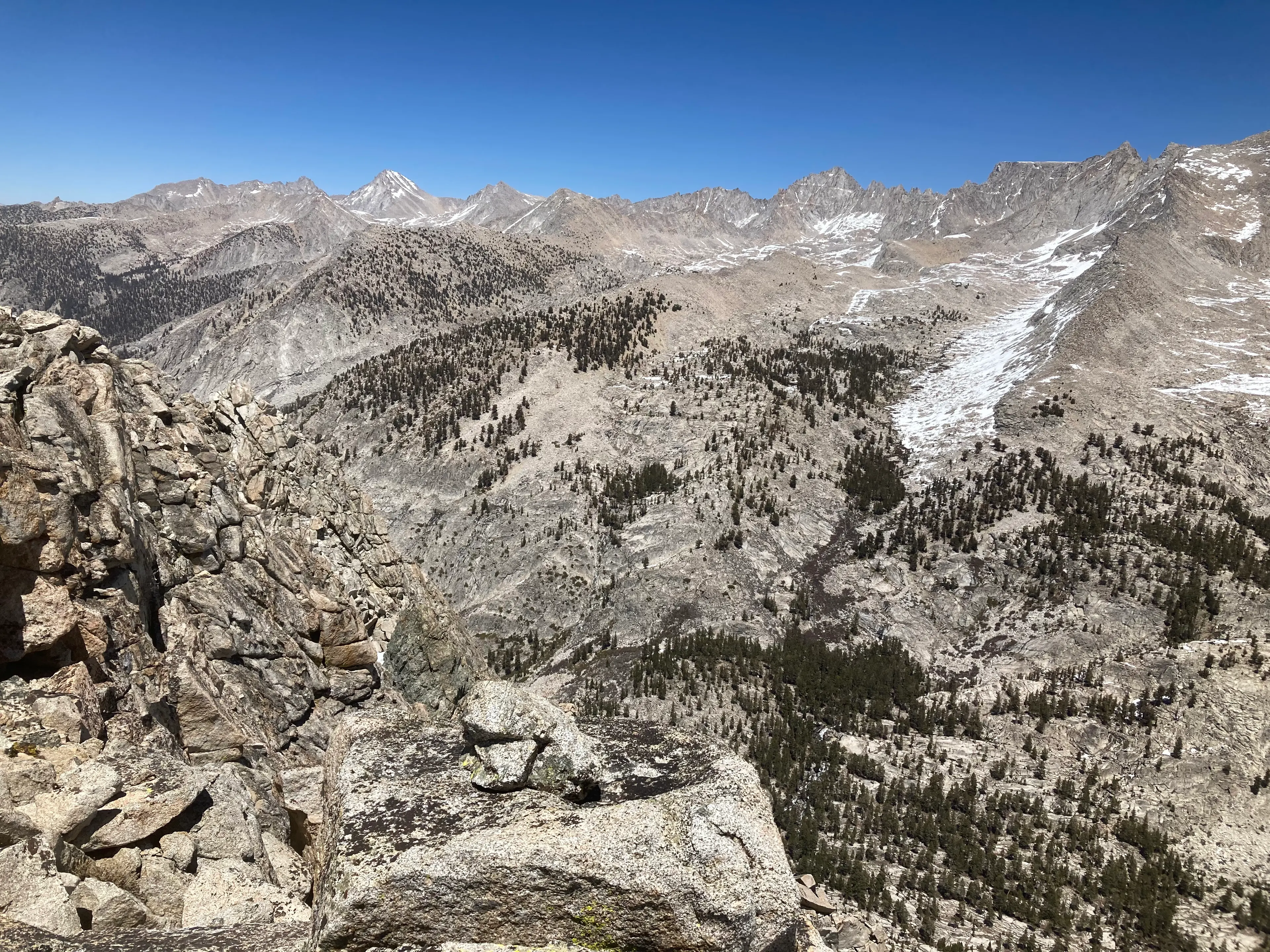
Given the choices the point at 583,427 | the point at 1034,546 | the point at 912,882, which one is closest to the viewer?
the point at 912,882

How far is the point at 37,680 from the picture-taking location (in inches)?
319

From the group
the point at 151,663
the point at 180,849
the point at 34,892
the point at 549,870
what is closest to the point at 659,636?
the point at 151,663

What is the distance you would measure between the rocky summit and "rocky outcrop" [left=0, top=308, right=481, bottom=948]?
7 centimetres

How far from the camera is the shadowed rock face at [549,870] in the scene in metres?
4.62

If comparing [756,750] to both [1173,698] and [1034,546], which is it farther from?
[1034,546]

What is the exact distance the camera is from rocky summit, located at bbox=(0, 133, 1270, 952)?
545 cm

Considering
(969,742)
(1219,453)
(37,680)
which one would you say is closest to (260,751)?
(37,680)

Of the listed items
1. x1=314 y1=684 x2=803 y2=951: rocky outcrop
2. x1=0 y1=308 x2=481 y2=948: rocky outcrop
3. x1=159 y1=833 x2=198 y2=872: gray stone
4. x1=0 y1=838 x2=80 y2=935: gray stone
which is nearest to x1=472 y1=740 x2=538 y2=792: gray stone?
x1=314 y1=684 x2=803 y2=951: rocky outcrop

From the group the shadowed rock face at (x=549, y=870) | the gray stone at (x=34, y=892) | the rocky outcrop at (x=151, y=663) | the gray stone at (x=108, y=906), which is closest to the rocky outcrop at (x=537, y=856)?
the shadowed rock face at (x=549, y=870)

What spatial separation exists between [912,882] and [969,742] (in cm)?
955

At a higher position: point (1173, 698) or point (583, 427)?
point (583, 427)

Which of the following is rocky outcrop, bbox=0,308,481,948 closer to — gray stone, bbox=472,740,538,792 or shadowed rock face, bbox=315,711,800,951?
shadowed rock face, bbox=315,711,800,951

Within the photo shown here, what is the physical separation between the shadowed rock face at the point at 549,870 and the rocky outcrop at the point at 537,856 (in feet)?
0.04

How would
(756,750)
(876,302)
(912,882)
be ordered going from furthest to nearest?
(876,302) < (756,750) < (912,882)
